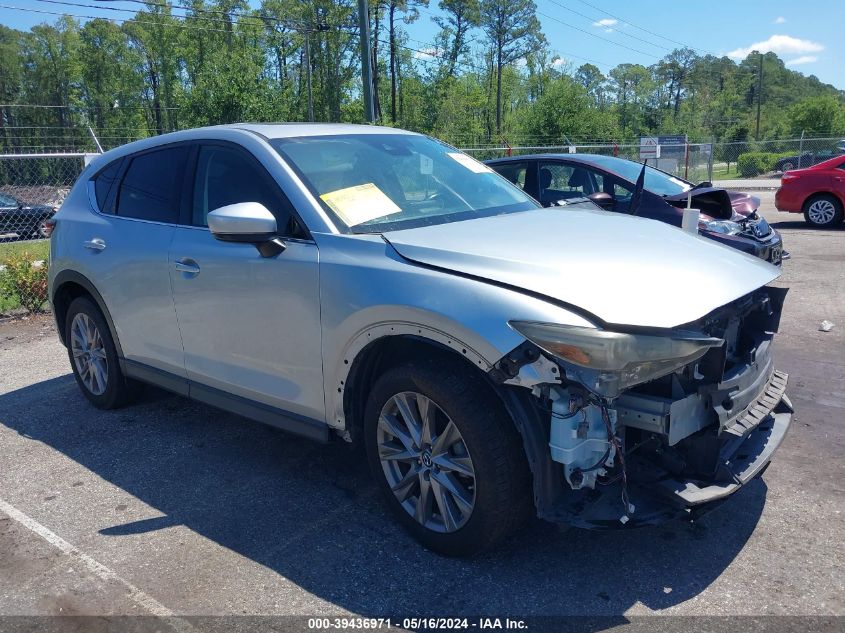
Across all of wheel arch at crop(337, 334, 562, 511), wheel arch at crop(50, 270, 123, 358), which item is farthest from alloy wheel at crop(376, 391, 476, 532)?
wheel arch at crop(50, 270, 123, 358)

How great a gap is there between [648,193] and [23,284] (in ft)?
25.5

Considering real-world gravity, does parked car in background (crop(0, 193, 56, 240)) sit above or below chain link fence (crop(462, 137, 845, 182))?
below

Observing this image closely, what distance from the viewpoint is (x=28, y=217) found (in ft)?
43.3

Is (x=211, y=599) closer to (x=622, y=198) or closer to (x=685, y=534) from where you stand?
(x=685, y=534)

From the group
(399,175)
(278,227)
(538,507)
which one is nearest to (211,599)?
(538,507)

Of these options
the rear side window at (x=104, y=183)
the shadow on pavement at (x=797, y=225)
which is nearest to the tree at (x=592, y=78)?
the shadow on pavement at (x=797, y=225)

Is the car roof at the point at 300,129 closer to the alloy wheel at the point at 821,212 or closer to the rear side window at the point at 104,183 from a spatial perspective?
the rear side window at the point at 104,183

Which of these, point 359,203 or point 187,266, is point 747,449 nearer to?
point 359,203

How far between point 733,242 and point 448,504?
19.4 ft

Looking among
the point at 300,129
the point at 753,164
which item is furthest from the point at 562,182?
the point at 753,164

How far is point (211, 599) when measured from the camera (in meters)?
2.94

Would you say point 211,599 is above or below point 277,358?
below

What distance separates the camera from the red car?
537 inches

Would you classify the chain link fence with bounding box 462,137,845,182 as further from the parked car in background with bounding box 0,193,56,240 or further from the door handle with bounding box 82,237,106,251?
the door handle with bounding box 82,237,106,251
